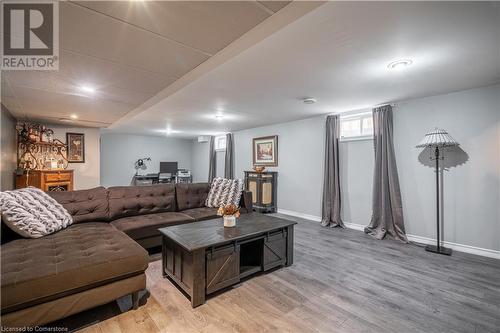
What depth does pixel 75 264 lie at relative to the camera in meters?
1.63

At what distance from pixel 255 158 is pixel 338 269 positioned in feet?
13.7

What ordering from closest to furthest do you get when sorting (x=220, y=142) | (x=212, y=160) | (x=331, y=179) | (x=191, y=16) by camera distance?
(x=191, y=16), (x=331, y=179), (x=220, y=142), (x=212, y=160)

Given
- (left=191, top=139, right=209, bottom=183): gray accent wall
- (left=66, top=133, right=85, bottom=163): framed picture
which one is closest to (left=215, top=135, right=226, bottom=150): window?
(left=191, top=139, right=209, bottom=183): gray accent wall

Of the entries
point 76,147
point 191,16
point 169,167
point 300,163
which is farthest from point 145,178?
point 191,16

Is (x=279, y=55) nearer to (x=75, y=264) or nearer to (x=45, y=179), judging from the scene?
(x=75, y=264)

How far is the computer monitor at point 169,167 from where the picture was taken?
899 cm

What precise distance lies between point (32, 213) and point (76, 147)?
405 cm

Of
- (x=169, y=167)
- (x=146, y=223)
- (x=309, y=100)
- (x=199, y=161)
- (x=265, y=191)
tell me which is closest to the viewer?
(x=146, y=223)

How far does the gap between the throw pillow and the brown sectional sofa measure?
9 cm

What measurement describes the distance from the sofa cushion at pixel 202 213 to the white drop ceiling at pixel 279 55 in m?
1.79

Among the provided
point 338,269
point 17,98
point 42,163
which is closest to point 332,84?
point 338,269

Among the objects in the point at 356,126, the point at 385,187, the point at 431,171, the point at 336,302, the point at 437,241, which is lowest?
the point at 336,302

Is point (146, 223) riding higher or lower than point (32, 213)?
lower

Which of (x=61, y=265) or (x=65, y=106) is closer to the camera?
(x=61, y=265)
